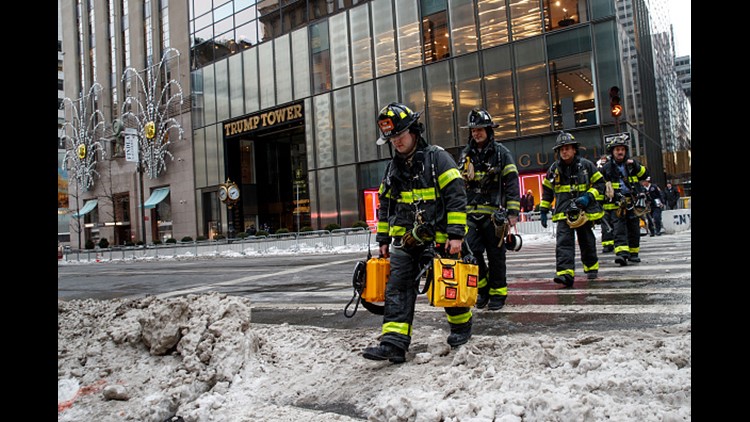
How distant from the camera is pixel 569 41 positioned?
23.2m

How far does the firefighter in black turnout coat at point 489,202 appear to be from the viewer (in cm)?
533

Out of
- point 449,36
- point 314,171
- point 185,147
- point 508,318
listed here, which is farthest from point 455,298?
point 185,147

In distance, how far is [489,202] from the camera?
5.40 metres

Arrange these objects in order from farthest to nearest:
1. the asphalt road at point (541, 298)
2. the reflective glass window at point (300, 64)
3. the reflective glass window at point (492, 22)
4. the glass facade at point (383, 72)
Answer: the reflective glass window at point (300, 64) → the reflective glass window at point (492, 22) → the glass facade at point (383, 72) → the asphalt road at point (541, 298)

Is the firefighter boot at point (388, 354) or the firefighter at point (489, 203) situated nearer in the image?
the firefighter boot at point (388, 354)

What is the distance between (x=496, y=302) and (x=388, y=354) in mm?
2104

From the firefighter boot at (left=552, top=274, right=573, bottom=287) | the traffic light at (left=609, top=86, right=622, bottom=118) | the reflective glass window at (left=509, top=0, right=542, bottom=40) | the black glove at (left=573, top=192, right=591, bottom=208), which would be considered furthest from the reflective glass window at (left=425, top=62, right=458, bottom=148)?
the firefighter boot at (left=552, top=274, right=573, bottom=287)

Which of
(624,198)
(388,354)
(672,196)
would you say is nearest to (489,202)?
(388,354)

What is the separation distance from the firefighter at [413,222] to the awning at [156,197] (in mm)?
41335

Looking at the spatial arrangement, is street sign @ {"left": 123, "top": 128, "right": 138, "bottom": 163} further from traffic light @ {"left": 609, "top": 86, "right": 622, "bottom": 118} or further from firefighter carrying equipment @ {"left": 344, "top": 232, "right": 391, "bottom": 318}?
firefighter carrying equipment @ {"left": 344, "top": 232, "right": 391, "bottom": 318}

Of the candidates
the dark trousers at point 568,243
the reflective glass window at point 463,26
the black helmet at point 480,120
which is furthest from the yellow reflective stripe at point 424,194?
the reflective glass window at point 463,26

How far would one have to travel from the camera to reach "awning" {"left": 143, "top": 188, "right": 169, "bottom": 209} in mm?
41469

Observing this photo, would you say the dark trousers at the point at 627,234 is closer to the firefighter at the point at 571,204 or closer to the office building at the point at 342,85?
the firefighter at the point at 571,204
